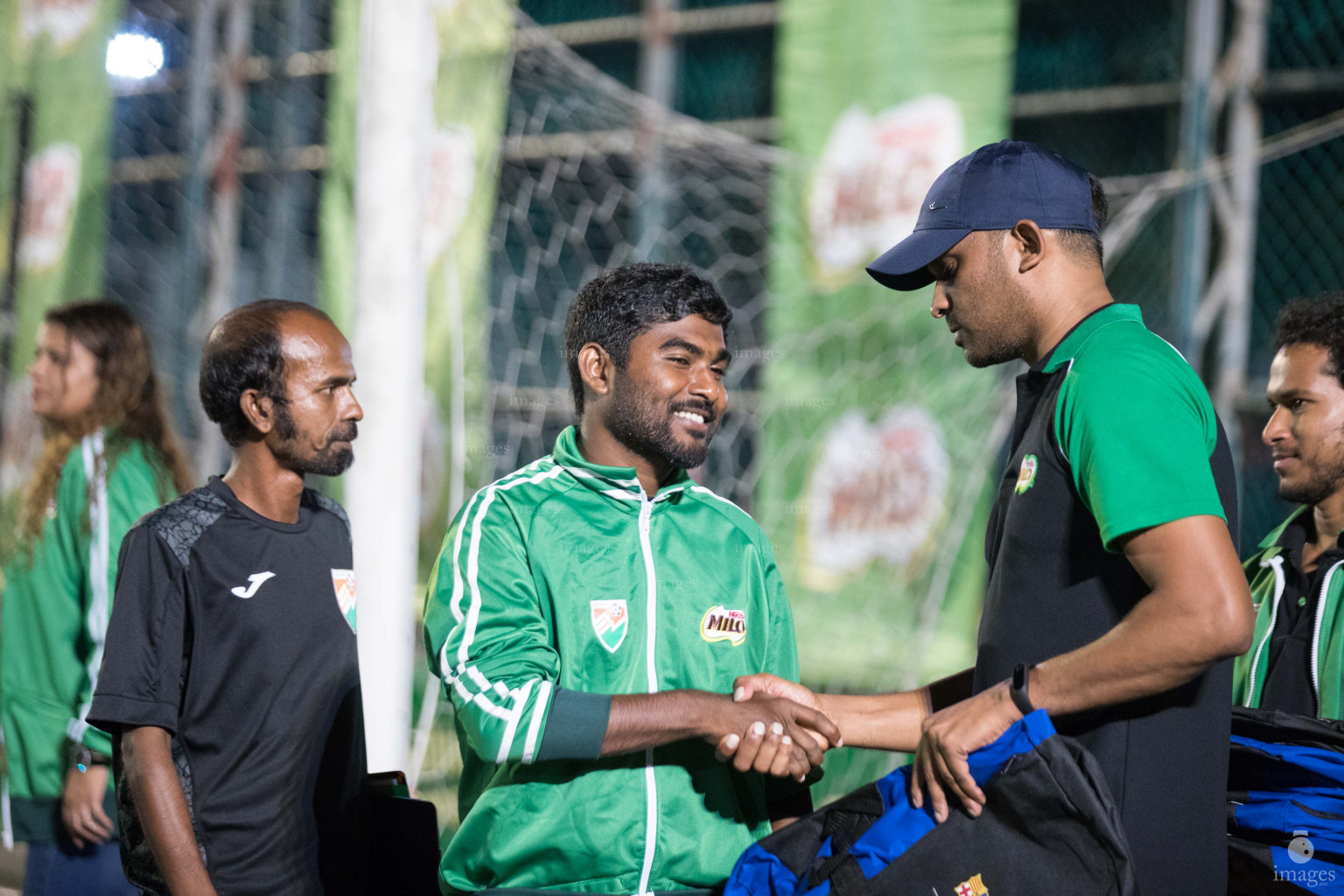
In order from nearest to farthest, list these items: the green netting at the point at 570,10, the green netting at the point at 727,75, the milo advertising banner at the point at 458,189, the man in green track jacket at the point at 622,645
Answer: the man in green track jacket at the point at 622,645 → the milo advertising banner at the point at 458,189 → the green netting at the point at 727,75 → the green netting at the point at 570,10

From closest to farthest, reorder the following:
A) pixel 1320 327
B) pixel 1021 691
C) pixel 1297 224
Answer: pixel 1021 691 < pixel 1320 327 < pixel 1297 224

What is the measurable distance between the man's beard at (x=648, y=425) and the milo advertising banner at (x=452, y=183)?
2.16 meters

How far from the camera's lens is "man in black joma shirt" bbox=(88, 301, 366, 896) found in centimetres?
194

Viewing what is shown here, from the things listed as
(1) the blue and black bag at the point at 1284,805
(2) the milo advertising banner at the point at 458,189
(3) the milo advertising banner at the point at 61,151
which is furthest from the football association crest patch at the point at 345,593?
(3) the milo advertising banner at the point at 61,151

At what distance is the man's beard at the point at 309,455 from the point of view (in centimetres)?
224

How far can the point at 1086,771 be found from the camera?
1390 millimetres

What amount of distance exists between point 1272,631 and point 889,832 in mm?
1408

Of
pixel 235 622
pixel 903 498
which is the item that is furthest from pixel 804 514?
pixel 235 622

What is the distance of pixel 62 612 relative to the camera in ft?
9.51

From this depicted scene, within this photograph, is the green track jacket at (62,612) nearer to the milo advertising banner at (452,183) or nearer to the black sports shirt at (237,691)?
the black sports shirt at (237,691)

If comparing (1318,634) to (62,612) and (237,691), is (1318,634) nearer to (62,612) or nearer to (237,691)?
(237,691)

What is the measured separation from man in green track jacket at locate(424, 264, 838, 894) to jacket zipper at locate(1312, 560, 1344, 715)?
46.4 inches

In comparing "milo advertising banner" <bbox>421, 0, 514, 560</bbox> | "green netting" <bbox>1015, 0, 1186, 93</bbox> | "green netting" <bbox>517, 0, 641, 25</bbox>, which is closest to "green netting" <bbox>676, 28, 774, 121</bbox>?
"green netting" <bbox>517, 0, 641, 25</bbox>

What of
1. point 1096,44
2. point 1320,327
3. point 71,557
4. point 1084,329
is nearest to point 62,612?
point 71,557
